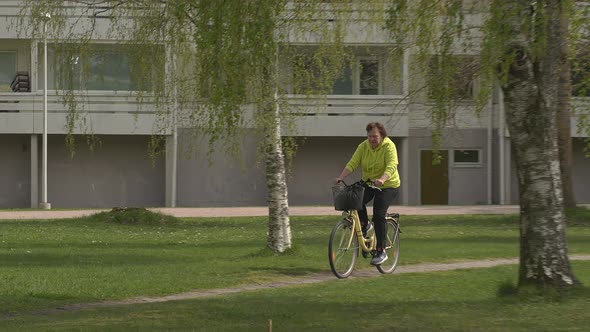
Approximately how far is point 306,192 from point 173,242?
2040 centimetres

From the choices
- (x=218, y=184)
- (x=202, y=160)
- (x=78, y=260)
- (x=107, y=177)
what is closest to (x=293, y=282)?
(x=78, y=260)

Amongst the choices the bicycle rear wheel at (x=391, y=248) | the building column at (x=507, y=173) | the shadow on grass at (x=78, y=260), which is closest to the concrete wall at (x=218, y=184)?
the building column at (x=507, y=173)

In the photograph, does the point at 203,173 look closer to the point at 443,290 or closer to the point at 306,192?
the point at 306,192

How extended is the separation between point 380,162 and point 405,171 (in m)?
27.1

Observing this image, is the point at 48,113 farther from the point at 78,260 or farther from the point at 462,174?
the point at 78,260

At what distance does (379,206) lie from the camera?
13.8 meters

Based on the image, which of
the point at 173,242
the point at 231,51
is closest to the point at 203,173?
the point at 173,242

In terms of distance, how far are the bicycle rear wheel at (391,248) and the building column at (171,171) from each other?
81.1ft

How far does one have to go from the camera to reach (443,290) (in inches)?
490

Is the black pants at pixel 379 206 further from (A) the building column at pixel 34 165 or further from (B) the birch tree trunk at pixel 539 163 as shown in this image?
(A) the building column at pixel 34 165

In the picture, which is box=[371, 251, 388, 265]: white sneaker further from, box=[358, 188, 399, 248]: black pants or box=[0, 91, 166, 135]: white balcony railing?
box=[0, 91, 166, 135]: white balcony railing

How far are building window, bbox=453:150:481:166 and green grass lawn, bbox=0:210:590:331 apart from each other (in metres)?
16.2

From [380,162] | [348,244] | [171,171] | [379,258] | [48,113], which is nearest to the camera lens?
[380,162]

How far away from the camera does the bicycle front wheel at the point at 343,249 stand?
1362 cm
